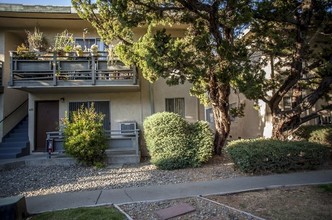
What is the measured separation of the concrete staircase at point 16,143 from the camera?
1161cm

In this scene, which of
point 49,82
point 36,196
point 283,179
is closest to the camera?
point 36,196

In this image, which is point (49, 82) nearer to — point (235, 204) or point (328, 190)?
point (235, 204)

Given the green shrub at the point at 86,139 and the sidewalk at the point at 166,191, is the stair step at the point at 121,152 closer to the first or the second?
the green shrub at the point at 86,139

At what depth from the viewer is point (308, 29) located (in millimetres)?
9688

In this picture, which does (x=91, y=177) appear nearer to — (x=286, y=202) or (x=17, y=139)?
(x=286, y=202)

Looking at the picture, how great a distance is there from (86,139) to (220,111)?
5249 millimetres

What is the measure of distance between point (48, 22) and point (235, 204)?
39.4 feet

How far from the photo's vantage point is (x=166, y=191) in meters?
6.34

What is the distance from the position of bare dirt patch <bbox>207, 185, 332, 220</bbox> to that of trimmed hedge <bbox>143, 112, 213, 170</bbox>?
3.40 m

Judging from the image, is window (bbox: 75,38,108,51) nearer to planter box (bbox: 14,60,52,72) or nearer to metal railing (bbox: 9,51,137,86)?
metal railing (bbox: 9,51,137,86)

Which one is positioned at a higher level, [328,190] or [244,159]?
[244,159]

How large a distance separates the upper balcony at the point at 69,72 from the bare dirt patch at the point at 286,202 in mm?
7097

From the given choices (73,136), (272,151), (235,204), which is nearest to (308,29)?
(272,151)

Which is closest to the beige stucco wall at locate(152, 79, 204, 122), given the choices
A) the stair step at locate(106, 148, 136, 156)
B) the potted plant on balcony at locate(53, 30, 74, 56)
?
the stair step at locate(106, 148, 136, 156)
